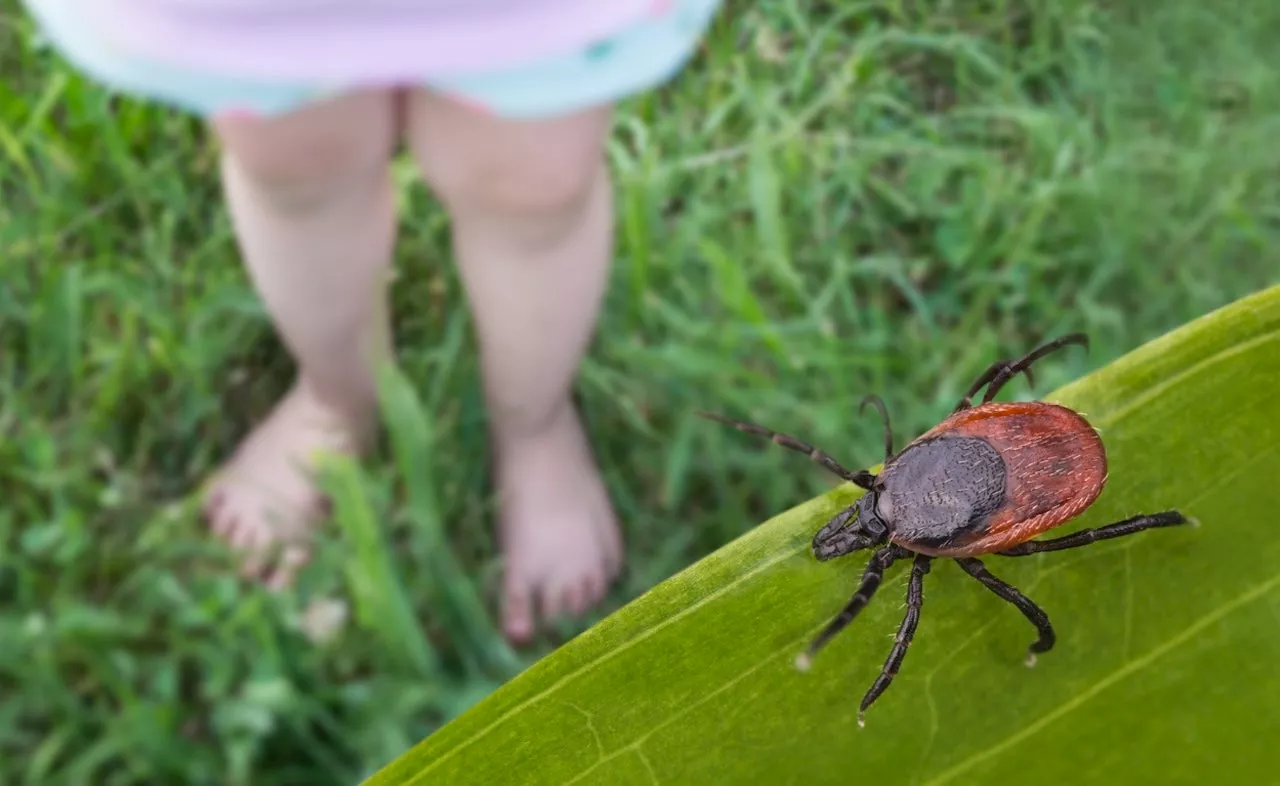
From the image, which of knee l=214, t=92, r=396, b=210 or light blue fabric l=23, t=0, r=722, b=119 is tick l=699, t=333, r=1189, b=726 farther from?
knee l=214, t=92, r=396, b=210

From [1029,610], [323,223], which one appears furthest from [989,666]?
[323,223]

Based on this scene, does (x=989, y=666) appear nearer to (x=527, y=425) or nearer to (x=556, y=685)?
(x=556, y=685)

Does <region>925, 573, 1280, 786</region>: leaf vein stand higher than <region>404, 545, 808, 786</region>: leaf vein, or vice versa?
<region>404, 545, 808, 786</region>: leaf vein

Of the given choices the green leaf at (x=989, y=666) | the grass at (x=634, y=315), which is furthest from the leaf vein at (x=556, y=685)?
the grass at (x=634, y=315)

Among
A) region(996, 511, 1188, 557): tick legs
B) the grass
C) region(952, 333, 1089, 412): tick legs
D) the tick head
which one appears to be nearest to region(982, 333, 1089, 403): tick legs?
region(952, 333, 1089, 412): tick legs

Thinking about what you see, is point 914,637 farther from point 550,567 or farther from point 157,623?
point 157,623

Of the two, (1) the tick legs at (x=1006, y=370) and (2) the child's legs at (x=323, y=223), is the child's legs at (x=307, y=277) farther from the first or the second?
(1) the tick legs at (x=1006, y=370)

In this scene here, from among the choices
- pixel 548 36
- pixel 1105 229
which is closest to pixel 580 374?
pixel 548 36
